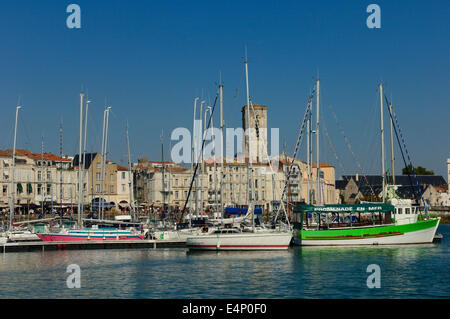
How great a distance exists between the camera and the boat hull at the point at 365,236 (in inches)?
2077

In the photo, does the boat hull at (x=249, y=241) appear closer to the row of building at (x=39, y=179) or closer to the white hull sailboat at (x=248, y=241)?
the white hull sailboat at (x=248, y=241)

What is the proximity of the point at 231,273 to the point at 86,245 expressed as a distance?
68.2 feet

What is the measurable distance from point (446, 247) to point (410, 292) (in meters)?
27.1

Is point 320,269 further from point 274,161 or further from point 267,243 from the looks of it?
point 274,161

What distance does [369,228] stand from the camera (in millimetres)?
53281

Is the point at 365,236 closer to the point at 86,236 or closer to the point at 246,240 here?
the point at 246,240

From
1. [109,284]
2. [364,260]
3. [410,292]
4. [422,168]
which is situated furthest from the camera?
[422,168]

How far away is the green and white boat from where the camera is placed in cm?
5269

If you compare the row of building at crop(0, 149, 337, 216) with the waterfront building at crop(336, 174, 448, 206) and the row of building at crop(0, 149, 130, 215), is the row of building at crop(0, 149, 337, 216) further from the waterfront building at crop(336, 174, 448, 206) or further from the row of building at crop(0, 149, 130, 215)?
the waterfront building at crop(336, 174, 448, 206)

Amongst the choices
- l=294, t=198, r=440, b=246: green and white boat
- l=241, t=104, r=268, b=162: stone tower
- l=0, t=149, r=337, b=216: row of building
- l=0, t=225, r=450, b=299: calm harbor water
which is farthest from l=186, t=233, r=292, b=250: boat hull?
l=241, t=104, r=268, b=162: stone tower

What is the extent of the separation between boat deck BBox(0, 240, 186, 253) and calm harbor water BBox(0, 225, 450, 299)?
2.29m

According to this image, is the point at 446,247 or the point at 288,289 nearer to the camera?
the point at 288,289

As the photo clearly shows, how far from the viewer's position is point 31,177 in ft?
326
